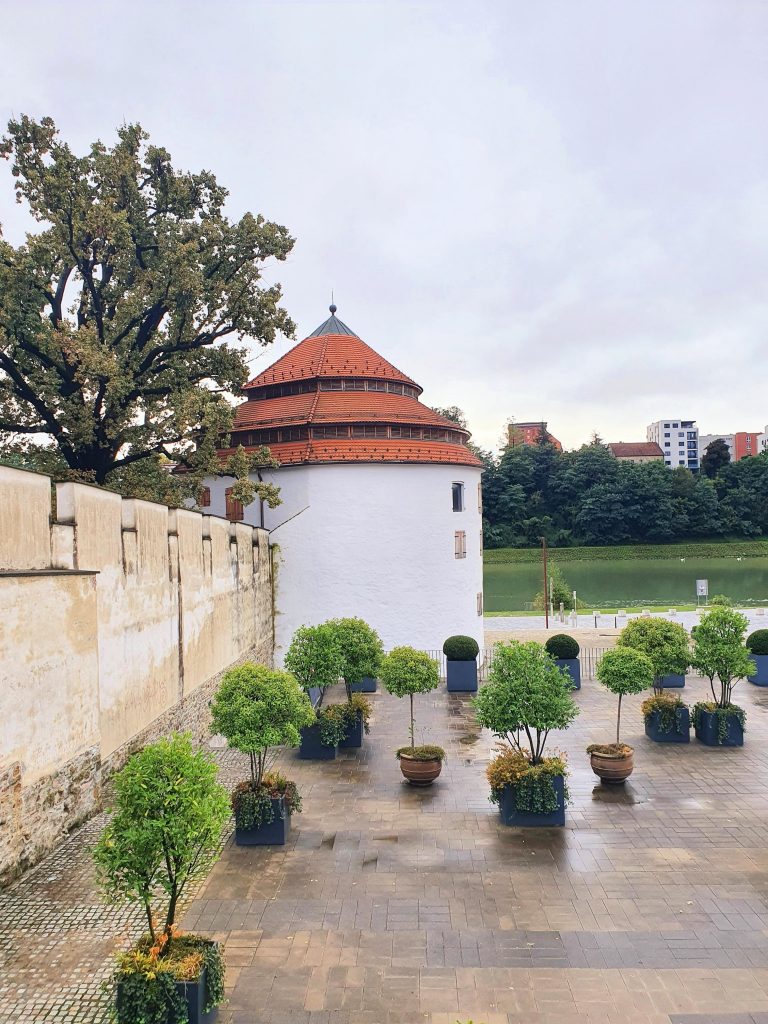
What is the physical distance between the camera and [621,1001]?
6344 millimetres

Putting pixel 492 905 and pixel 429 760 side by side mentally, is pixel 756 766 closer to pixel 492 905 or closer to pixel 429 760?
pixel 429 760

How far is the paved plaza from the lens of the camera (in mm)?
6387

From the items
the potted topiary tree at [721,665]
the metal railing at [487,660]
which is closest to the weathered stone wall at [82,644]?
the metal railing at [487,660]

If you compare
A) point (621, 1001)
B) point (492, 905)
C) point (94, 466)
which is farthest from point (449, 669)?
point (621, 1001)

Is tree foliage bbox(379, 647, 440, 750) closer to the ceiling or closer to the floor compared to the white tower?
closer to the floor

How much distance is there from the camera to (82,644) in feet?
32.7

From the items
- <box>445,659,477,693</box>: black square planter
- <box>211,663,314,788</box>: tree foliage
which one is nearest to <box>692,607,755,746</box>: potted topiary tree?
<box>445,659,477,693</box>: black square planter

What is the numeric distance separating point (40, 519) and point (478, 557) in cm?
1923

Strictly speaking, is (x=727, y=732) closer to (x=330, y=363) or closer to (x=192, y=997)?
(x=192, y=997)

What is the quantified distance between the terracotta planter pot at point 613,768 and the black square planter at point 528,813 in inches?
80.2

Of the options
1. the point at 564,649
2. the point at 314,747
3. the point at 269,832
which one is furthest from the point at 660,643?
the point at 269,832

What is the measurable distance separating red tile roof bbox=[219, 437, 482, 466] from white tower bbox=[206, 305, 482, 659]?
0.12 feet

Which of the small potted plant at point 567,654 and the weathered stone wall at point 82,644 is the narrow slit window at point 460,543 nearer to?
the small potted plant at point 567,654

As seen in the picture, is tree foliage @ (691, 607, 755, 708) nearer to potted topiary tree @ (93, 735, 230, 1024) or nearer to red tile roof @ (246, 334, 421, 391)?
potted topiary tree @ (93, 735, 230, 1024)
